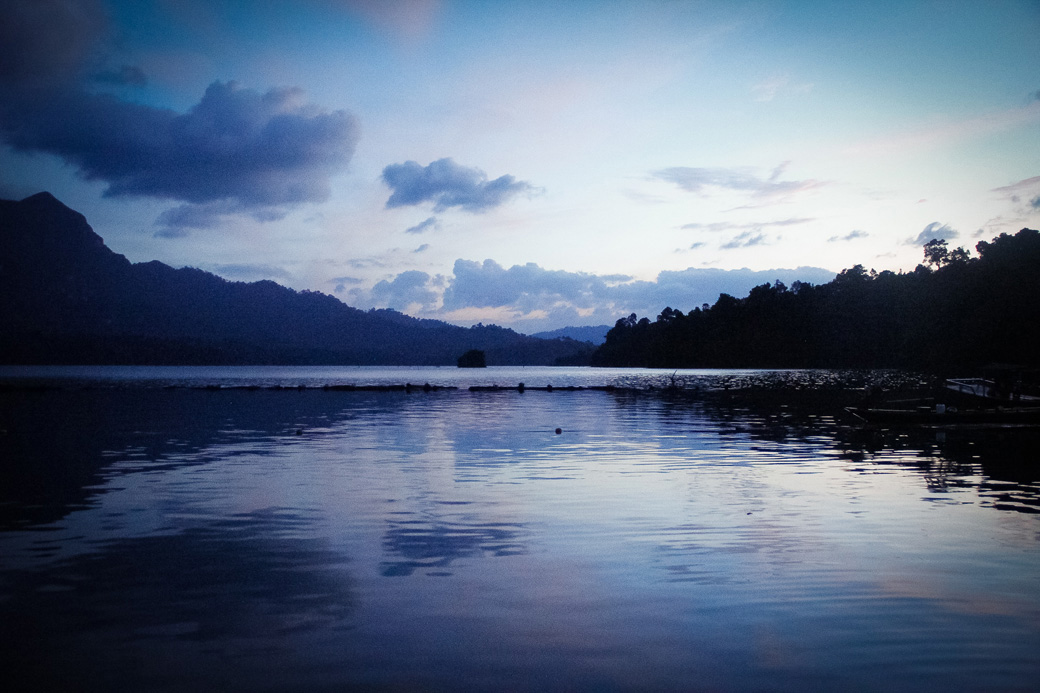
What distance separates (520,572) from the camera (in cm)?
1374

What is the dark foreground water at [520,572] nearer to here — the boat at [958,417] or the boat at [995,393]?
the boat at [958,417]

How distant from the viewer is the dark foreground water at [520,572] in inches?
367

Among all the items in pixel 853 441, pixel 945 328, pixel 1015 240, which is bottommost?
pixel 853 441

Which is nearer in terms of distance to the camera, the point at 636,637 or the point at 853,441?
the point at 636,637

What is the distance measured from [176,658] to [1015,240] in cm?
15500

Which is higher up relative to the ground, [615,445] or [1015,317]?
[1015,317]

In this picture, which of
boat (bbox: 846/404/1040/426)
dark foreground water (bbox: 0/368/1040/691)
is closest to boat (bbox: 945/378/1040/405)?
boat (bbox: 846/404/1040/426)

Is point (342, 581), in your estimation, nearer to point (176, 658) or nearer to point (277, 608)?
point (277, 608)

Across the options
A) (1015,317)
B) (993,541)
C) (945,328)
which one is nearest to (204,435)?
(993,541)

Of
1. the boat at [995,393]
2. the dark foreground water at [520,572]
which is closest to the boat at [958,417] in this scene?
the boat at [995,393]

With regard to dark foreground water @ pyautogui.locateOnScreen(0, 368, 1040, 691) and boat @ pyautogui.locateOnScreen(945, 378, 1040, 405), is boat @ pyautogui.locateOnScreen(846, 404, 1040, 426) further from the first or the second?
dark foreground water @ pyautogui.locateOnScreen(0, 368, 1040, 691)

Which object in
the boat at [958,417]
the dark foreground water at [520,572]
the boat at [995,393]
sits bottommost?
the dark foreground water at [520,572]

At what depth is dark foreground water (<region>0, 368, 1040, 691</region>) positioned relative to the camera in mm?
9320

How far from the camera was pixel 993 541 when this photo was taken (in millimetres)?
16234
